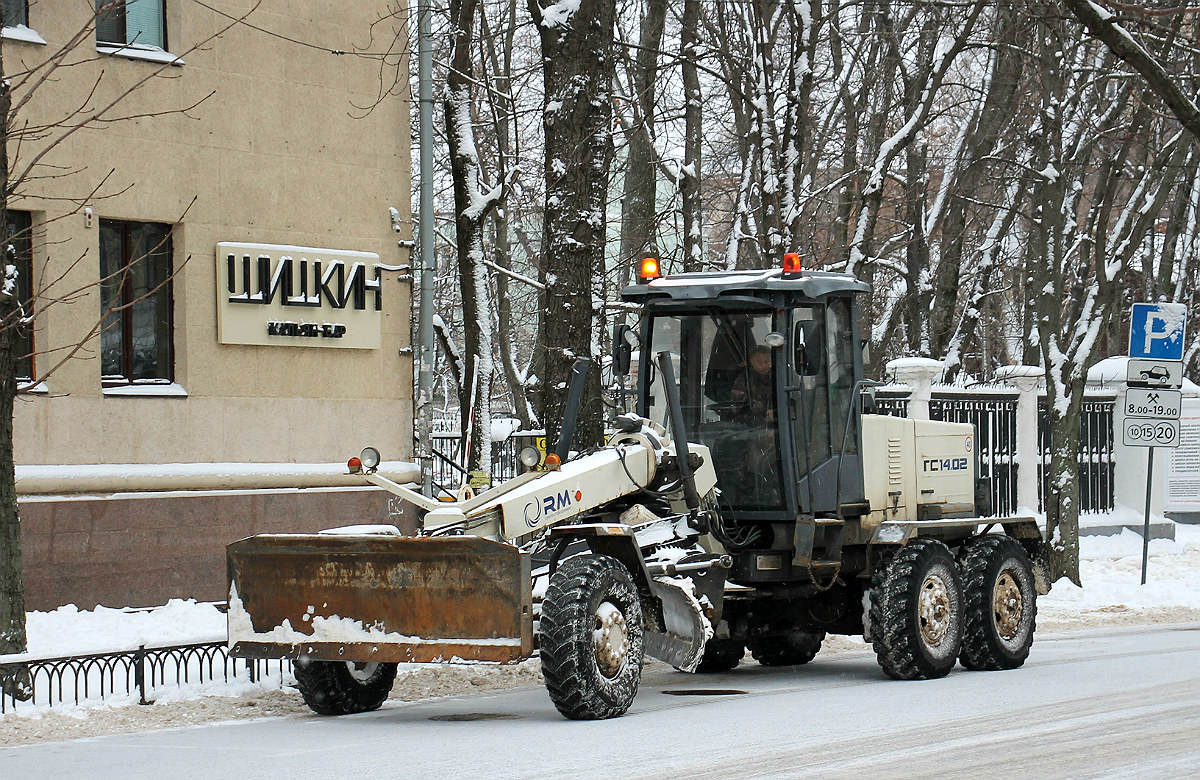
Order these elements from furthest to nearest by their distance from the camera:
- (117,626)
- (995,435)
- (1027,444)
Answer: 1. (1027,444)
2. (995,435)
3. (117,626)

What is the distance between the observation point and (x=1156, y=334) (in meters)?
19.8

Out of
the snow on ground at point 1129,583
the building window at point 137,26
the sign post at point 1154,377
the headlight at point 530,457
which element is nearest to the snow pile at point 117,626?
the headlight at point 530,457

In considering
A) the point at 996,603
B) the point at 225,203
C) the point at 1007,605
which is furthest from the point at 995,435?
the point at 225,203

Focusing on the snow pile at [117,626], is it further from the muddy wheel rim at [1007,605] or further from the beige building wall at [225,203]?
the muddy wheel rim at [1007,605]

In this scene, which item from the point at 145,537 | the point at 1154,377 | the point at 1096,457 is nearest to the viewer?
the point at 145,537

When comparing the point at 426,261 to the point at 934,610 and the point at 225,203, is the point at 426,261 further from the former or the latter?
the point at 934,610

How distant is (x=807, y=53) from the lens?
19.2 metres

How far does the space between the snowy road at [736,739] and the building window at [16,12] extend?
7.90 metres

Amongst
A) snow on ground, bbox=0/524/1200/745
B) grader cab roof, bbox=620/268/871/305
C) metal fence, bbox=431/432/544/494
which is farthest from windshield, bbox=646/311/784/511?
metal fence, bbox=431/432/544/494

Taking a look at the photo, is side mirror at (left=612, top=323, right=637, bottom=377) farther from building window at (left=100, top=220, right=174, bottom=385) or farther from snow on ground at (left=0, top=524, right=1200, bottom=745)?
building window at (left=100, top=220, right=174, bottom=385)

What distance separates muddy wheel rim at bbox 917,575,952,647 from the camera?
11.6 m

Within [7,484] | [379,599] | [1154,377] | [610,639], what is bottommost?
[610,639]

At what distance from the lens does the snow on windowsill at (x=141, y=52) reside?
1480cm

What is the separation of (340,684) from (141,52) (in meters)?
7.92
